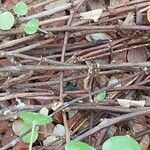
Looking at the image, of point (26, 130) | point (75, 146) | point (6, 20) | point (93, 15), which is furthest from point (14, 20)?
point (75, 146)

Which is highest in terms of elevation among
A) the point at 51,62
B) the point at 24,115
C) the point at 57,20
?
the point at 57,20

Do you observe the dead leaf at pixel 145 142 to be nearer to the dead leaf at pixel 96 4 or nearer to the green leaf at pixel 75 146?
the green leaf at pixel 75 146

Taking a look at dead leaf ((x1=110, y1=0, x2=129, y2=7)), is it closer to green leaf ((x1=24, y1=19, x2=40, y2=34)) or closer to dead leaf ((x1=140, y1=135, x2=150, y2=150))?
green leaf ((x1=24, y1=19, x2=40, y2=34))

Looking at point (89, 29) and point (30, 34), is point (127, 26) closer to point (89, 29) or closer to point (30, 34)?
point (89, 29)

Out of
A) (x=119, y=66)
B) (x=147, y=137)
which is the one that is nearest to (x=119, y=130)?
(x=147, y=137)

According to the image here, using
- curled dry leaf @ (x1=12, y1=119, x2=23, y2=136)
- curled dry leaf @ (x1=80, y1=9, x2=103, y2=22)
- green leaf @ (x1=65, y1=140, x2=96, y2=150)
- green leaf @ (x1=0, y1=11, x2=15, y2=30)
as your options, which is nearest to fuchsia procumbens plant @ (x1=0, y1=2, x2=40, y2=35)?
green leaf @ (x1=0, y1=11, x2=15, y2=30)

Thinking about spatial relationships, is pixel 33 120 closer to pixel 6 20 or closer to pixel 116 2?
pixel 6 20

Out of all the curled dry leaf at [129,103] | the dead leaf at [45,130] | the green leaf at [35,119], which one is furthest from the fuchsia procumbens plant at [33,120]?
the curled dry leaf at [129,103]
